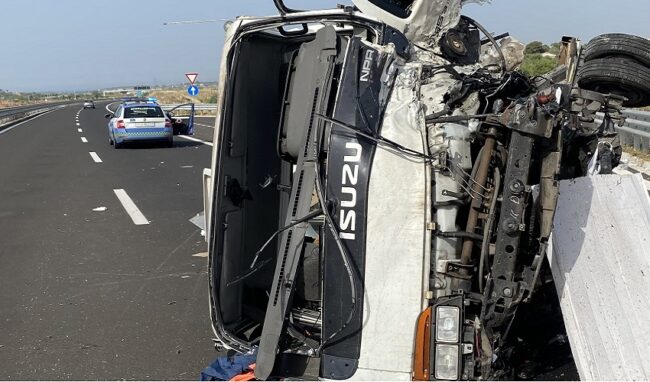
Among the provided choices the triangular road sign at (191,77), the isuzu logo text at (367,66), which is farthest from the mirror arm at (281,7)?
the triangular road sign at (191,77)

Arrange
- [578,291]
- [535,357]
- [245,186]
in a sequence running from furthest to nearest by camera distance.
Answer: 1. [245,186]
2. [535,357]
3. [578,291]

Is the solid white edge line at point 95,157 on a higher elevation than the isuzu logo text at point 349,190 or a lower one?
lower

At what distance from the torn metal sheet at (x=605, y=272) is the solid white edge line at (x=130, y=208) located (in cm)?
660

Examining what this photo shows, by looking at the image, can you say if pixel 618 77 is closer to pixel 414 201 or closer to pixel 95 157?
pixel 414 201

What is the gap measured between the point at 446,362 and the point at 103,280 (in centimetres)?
427

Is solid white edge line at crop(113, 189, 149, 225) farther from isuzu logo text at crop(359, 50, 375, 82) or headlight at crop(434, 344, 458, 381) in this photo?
headlight at crop(434, 344, 458, 381)

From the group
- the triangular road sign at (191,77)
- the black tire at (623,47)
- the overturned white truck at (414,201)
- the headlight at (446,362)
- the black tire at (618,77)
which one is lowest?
the headlight at (446,362)

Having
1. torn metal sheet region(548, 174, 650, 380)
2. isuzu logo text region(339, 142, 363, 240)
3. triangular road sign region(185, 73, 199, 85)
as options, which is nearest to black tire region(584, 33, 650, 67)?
torn metal sheet region(548, 174, 650, 380)

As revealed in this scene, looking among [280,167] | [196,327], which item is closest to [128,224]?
[196,327]

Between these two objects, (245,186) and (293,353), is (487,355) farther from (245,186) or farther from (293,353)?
(245,186)

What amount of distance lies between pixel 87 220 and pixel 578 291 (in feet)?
24.8

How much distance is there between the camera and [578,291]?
3.04m

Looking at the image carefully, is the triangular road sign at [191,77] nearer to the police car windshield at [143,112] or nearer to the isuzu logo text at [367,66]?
the police car windshield at [143,112]

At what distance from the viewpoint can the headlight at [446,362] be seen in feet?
9.57
